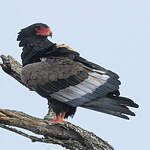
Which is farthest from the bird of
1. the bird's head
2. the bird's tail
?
the bird's head

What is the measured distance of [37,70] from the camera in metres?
9.19

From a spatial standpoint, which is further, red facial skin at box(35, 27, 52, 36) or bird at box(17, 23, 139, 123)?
red facial skin at box(35, 27, 52, 36)

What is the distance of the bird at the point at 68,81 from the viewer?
27.5 feet

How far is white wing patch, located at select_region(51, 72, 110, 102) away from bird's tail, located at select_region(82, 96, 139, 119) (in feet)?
1.15

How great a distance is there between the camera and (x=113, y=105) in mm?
8219

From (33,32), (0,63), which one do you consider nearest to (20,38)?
(33,32)

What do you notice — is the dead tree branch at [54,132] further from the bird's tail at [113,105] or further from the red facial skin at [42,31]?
the red facial skin at [42,31]

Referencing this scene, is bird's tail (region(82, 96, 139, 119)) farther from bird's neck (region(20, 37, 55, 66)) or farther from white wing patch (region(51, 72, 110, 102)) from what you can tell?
bird's neck (region(20, 37, 55, 66))

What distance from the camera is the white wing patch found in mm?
8727

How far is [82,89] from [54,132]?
1179 mm

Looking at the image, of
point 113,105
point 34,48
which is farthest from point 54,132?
point 34,48

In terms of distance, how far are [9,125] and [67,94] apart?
5.46ft

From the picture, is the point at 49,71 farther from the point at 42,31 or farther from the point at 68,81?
the point at 42,31

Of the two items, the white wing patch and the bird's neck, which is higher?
the bird's neck
